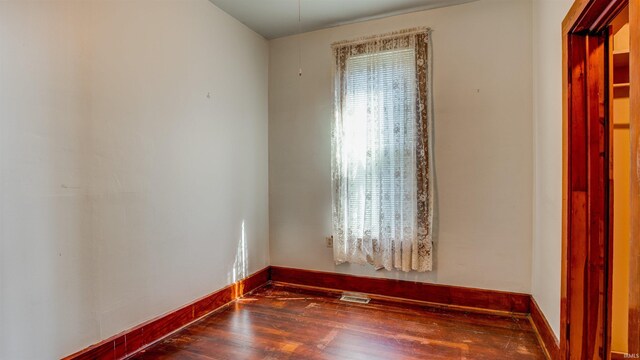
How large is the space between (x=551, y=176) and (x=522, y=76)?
0.97 meters

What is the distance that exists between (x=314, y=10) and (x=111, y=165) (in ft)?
6.77

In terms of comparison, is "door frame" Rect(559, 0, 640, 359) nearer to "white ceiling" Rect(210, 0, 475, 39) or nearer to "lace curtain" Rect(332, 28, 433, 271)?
"lace curtain" Rect(332, 28, 433, 271)

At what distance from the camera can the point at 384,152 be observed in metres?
2.88

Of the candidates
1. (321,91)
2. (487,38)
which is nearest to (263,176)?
(321,91)

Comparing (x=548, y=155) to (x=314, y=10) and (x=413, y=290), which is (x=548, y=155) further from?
(x=314, y=10)

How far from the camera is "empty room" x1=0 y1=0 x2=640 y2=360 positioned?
1590 millimetres

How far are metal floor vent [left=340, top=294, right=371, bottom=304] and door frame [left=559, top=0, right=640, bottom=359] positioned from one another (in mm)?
1512

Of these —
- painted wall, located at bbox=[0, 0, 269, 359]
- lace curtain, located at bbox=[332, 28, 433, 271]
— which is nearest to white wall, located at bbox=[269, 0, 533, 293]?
lace curtain, located at bbox=[332, 28, 433, 271]

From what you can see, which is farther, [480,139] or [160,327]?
[480,139]

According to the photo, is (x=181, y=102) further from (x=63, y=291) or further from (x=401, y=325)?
(x=401, y=325)

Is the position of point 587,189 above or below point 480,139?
below

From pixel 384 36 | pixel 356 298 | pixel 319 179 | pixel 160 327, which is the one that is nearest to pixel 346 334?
pixel 356 298

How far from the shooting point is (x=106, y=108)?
1.90 meters

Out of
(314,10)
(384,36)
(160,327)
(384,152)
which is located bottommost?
(160,327)
